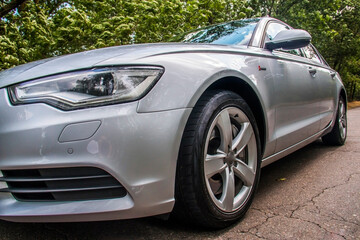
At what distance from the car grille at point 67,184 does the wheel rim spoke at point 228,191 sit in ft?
1.90

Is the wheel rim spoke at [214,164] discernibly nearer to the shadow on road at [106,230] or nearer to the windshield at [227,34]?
the shadow on road at [106,230]

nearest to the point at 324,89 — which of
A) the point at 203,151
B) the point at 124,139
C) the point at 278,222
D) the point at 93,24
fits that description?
the point at 278,222

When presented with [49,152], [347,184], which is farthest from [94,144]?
[347,184]

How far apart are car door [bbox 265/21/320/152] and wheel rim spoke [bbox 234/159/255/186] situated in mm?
460

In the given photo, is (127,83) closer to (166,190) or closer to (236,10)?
(166,190)

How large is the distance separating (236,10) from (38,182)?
9.36 metres

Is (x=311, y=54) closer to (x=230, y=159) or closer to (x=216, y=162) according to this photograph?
(x=230, y=159)

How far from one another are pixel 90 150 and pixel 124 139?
144 millimetres

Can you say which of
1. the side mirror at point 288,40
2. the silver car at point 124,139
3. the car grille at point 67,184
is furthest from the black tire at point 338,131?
the car grille at point 67,184

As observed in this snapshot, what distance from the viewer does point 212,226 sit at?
60.4 inches

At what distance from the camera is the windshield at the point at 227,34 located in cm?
234

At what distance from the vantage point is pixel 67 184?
4.22ft

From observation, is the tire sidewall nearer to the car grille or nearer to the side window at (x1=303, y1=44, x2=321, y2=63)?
the car grille

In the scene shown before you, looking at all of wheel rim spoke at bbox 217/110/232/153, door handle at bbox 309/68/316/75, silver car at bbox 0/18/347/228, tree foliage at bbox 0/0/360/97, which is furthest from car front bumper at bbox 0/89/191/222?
tree foliage at bbox 0/0/360/97
